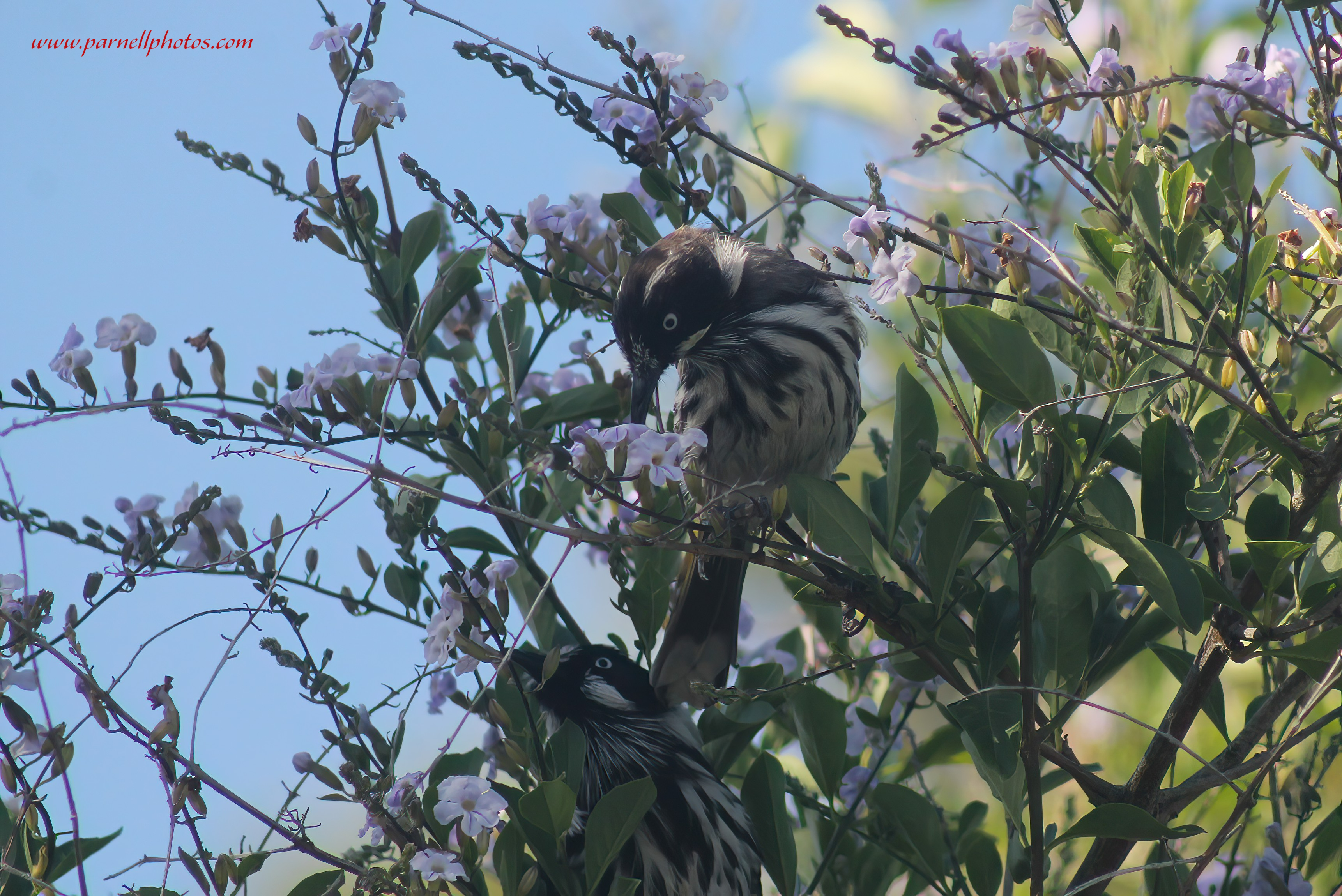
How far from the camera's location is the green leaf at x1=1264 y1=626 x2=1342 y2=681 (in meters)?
1.34

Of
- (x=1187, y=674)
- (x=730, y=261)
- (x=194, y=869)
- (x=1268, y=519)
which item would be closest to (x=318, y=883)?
(x=194, y=869)

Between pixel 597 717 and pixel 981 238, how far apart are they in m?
1.39

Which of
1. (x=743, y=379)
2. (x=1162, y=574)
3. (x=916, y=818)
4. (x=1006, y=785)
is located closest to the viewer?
(x=1162, y=574)

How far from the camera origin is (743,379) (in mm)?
2533

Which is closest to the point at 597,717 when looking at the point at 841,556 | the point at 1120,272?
the point at 841,556

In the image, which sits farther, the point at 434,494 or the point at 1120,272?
the point at 1120,272

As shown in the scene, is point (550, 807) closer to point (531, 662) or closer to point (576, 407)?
point (531, 662)

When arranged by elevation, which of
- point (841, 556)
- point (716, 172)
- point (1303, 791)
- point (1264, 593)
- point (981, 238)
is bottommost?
point (1303, 791)

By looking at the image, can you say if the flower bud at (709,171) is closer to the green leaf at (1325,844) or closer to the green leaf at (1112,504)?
the green leaf at (1112,504)

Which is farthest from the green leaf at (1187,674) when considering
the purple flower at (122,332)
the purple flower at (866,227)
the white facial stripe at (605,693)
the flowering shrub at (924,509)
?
the purple flower at (122,332)

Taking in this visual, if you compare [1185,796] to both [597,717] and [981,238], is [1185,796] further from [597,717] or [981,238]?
[597,717]

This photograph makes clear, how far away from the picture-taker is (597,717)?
8.29ft

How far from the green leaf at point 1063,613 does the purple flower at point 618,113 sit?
3.02 ft

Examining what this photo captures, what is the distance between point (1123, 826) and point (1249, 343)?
2.04 ft
